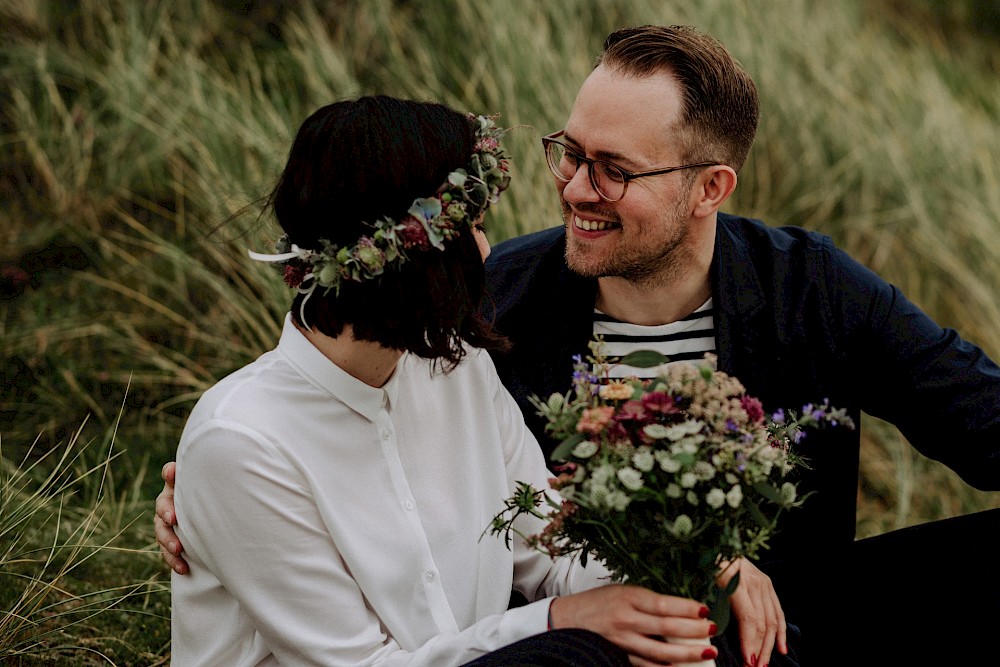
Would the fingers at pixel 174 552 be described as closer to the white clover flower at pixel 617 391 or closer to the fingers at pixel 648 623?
the fingers at pixel 648 623

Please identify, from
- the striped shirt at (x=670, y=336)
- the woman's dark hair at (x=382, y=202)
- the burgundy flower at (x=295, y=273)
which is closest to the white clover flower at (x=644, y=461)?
the woman's dark hair at (x=382, y=202)

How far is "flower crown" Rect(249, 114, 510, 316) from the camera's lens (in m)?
2.28

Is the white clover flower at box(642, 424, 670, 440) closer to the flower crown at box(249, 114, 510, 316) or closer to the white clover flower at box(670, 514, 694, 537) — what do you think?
the white clover flower at box(670, 514, 694, 537)

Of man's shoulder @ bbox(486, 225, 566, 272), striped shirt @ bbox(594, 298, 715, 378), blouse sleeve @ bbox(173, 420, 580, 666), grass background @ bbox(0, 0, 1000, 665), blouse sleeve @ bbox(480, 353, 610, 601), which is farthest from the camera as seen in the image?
grass background @ bbox(0, 0, 1000, 665)

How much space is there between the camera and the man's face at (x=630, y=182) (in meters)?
3.21

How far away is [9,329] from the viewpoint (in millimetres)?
4672

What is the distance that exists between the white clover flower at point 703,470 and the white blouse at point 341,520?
20.3 inches

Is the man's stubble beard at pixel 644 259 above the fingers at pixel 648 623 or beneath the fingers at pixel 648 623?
above

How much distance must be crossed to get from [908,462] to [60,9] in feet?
16.4

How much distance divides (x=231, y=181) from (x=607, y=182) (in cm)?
197

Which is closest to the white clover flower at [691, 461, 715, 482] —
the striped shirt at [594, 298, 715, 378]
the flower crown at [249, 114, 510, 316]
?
the flower crown at [249, 114, 510, 316]

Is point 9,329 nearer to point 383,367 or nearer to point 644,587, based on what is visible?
point 383,367

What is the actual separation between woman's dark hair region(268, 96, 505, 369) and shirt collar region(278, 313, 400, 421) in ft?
0.18

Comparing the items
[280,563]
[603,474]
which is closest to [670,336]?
[603,474]
